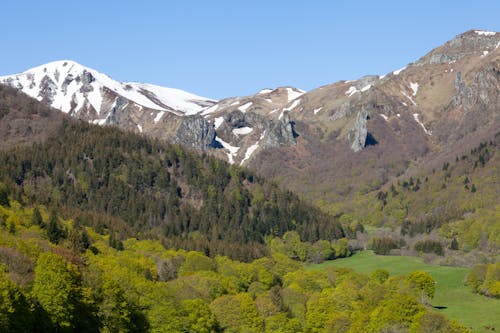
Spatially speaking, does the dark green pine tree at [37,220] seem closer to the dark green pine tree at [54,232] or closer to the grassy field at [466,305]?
the dark green pine tree at [54,232]

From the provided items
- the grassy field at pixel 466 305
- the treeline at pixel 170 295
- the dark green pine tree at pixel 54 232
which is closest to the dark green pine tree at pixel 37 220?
the treeline at pixel 170 295

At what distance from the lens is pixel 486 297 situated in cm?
17525

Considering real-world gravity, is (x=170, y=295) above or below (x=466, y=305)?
above

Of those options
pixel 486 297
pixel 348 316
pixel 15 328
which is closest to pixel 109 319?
pixel 15 328

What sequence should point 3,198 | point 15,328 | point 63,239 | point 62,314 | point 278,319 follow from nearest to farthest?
point 15,328 → point 62,314 → point 278,319 → point 63,239 → point 3,198

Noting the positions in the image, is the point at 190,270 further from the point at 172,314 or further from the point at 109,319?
the point at 109,319

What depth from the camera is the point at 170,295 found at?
→ 391 feet

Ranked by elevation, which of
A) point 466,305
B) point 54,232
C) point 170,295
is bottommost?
point 466,305

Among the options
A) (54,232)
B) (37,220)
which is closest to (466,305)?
(54,232)

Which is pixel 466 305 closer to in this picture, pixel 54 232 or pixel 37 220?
pixel 54 232

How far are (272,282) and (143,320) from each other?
62488mm

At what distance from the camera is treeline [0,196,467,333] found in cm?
9400

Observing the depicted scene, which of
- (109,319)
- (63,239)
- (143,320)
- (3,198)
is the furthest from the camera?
(3,198)

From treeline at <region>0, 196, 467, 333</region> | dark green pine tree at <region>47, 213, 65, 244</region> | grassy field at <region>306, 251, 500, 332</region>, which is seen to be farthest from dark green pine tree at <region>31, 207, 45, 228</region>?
grassy field at <region>306, 251, 500, 332</region>
